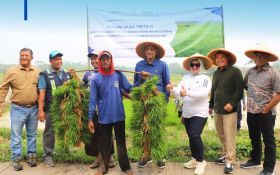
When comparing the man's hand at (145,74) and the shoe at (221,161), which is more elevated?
the man's hand at (145,74)

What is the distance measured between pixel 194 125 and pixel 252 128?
2.84ft

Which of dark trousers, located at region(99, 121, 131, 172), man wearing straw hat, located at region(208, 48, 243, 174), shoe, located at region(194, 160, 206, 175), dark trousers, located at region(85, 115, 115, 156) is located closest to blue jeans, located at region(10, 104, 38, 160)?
dark trousers, located at region(85, 115, 115, 156)

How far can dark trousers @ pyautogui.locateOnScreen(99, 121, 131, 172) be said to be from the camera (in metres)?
5.12

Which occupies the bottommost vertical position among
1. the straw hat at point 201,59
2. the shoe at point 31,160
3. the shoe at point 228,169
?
the shoe at point 228,169

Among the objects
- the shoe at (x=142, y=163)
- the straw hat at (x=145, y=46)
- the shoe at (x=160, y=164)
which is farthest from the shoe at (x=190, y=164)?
the straw hat at (x=145, y=46)

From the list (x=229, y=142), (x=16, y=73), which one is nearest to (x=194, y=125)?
(x=229, y=142)

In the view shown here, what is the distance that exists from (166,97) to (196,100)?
513mm

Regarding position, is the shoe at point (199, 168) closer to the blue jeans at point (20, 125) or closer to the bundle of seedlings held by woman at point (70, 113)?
the bundle of seedlings held by woman at point (70, 113)

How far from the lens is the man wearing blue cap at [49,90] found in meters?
5.46

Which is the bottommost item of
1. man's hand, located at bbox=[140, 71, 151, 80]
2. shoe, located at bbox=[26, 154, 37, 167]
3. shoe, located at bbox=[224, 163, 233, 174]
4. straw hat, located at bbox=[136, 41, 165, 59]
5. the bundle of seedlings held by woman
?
shoe, located at bbox=[224, 163, 233, 174]

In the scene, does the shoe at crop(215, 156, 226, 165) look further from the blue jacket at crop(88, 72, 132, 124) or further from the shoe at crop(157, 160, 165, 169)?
the blue jacket at crop(88, 72, 132, 124)

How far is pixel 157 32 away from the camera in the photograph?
26.6 ft

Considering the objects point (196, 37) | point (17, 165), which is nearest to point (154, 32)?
point (196, 37)

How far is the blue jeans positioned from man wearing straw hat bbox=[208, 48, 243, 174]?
9.37 ft
